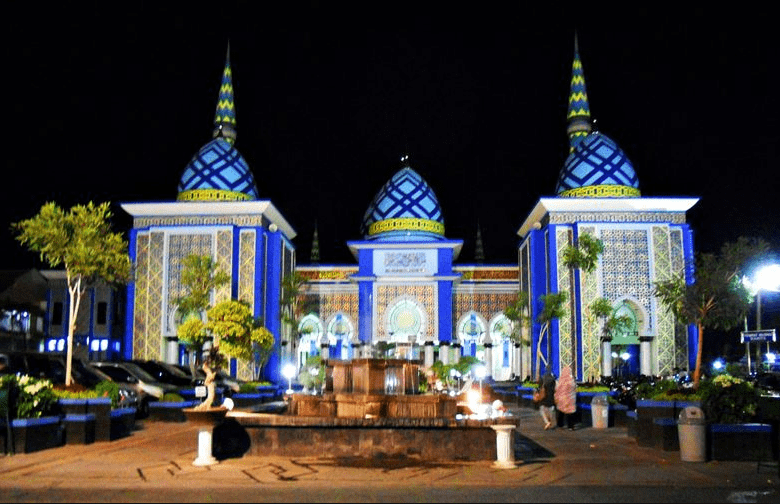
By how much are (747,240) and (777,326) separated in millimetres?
35915

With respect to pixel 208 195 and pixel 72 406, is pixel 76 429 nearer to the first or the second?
pixel 72 406

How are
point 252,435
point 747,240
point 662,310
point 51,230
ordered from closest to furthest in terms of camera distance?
point 252,435, point 51,230, point 747,240, point 662,310

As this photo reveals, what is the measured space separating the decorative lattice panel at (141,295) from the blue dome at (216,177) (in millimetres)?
3599

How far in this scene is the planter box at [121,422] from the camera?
14.0 meters

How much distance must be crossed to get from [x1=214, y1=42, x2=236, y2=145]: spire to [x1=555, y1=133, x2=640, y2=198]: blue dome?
18.8 m

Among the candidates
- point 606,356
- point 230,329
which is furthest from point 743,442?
point 606,356

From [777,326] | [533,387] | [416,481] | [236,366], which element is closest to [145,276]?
[236,366]

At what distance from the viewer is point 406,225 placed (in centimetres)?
4291

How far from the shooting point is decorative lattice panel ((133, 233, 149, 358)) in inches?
1366

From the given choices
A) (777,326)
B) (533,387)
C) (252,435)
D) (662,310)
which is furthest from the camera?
(777,326)

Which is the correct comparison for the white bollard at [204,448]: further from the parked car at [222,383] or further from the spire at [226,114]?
the spire at [226,114]

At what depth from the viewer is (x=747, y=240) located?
18.5 m

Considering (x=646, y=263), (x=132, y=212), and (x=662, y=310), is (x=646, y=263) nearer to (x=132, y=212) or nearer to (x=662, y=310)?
(x=662, y=310)

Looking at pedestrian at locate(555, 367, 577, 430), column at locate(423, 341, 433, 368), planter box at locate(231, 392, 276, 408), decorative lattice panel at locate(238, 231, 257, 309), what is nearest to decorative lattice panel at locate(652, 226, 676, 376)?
column at locate(423, 341, 433, 368)
